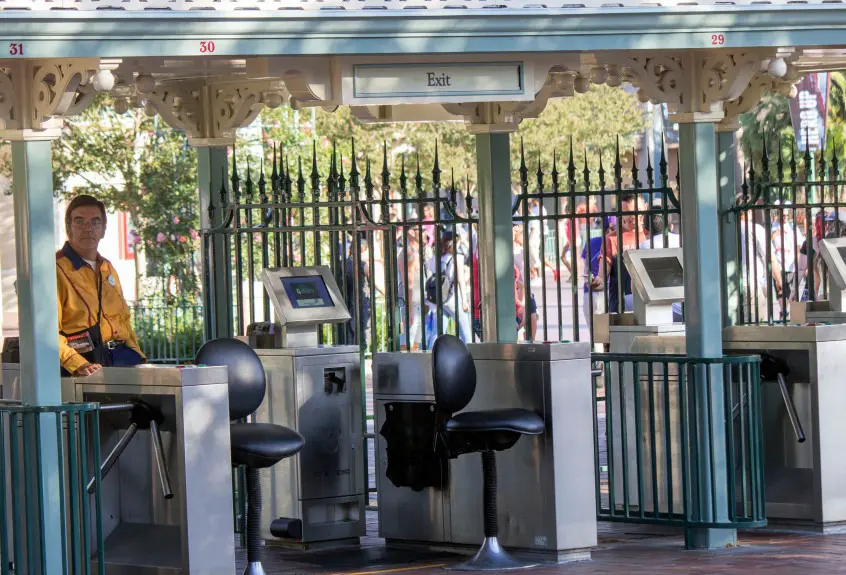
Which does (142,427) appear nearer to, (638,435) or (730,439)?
(638,435)

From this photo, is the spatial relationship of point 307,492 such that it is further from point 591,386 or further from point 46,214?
point 46,214

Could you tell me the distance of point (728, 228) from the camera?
11031 millimetres

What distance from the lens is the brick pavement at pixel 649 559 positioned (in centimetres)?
830

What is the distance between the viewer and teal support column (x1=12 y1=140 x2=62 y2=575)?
7426 mm

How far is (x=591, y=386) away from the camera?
8.75m

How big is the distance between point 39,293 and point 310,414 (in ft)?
7.14

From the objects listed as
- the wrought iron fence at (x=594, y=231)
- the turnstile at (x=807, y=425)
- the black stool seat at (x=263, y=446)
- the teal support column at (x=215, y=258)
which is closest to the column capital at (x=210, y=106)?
the teal support column at (x=215, y=258)

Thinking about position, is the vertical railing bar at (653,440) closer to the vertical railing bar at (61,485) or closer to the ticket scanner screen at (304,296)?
the ticket scanner screen at (304,296)

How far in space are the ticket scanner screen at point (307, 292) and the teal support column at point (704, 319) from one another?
2.05 meters

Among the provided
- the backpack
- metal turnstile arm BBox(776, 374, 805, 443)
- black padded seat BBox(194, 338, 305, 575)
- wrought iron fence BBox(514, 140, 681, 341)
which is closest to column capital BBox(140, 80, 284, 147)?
wrought iron fence BBox(514, 140, 681, 341)

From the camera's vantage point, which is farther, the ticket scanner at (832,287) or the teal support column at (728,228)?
the teal support column at (728,228)

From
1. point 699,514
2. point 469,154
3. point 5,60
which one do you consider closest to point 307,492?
point 699,514

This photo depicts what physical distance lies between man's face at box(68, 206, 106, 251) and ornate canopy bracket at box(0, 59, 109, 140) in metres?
0.88

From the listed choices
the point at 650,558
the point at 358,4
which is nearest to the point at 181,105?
the point at 358,4
